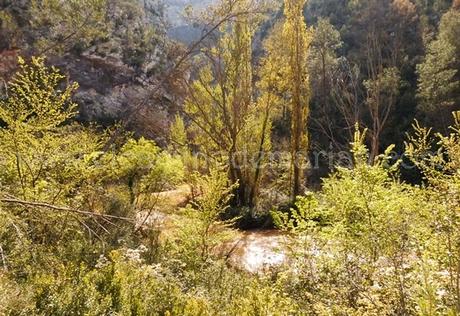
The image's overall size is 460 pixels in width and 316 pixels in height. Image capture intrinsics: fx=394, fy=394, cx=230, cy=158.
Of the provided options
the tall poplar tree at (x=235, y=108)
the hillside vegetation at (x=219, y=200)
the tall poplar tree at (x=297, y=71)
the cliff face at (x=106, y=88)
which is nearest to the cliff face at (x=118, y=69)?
the cliff face at (x=106, y=88)

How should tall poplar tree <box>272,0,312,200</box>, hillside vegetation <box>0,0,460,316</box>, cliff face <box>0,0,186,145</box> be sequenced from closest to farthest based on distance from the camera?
hillside vegetation <box>0,0,460,316</box>, tall poplar tree <box>272,0,312,200</box>, cliff face <box>0,0,186,145</box>

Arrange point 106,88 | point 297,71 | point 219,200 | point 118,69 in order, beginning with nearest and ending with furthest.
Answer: point 219,200, point 297,71, point 106,88, point 118,69

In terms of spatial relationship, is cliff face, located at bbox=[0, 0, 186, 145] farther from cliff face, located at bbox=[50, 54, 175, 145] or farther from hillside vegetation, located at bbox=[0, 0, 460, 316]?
hillside vegetation, located at bbox=[0, 0, 460, 316]

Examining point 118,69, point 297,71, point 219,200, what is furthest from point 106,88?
point 219,200

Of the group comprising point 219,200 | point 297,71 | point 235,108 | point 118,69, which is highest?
point 118,69

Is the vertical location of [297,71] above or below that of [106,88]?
below

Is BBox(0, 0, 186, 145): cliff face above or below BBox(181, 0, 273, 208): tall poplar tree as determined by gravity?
above

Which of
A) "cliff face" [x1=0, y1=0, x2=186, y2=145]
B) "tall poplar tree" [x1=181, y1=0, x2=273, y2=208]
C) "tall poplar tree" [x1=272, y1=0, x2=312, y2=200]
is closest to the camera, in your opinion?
"tall poplar tree" [x1=272, y1=0, x2=312, y2=200]

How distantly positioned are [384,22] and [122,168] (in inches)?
942

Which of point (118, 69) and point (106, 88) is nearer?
point (106, 88)

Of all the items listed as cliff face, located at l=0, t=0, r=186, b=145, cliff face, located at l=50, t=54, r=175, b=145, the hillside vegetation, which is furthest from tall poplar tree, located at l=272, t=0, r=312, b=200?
cliff face, located at l=50, t=54, r=175, b=145

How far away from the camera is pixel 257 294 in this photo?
132 inches

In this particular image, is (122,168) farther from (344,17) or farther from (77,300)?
(344,17)

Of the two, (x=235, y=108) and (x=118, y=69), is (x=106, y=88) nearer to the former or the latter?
(x=118, y=69)
